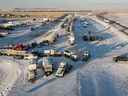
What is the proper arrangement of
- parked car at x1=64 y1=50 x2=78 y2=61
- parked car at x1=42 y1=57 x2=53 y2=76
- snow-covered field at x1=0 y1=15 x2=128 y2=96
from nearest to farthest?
snow-covered field at x1=0 y1=15 x2=128 y2=96 → parked car at x1=42 y1=57 x2=53 y2=76 → parked car at x1=64 y1=50 x2=78 y2=61

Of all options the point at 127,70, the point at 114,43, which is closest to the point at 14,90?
the point at 127,70

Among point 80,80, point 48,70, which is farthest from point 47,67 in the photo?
point 80,80

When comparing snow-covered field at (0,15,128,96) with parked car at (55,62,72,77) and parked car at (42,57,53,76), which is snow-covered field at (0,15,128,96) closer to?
parked car at (55,62,72,77)

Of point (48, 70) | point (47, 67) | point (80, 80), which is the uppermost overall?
point (47, 67)

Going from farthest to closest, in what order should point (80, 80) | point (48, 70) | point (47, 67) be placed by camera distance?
point (47, 67)
point (48, 70)
point (80, 80)

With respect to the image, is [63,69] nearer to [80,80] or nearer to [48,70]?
[48,70]

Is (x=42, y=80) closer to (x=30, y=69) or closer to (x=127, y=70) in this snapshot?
(x=30, y=69)

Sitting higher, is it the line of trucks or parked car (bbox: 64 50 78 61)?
the line of trucks

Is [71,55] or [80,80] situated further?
[71,55]

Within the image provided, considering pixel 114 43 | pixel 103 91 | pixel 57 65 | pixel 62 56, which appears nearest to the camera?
pixel 103 91

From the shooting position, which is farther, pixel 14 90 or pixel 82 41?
pixel 82 41

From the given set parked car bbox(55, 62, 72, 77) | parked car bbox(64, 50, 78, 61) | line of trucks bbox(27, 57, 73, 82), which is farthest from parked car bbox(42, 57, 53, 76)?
parked car bbox(64, 50, 78, 61)
